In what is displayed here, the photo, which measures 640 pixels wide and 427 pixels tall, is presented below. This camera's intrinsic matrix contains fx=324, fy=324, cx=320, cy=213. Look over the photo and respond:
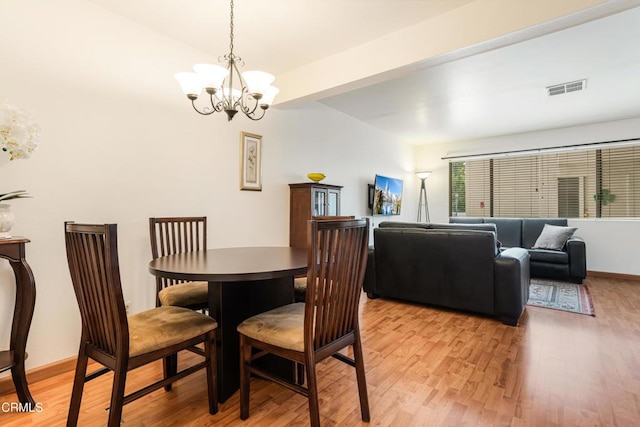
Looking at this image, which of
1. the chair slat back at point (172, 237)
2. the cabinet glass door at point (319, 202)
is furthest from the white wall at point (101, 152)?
the cabinet glass door at point (319, 202)

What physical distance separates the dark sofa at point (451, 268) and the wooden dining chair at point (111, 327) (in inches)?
89.1

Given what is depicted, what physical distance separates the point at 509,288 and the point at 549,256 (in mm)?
2341

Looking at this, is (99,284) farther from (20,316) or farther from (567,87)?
(567,87)

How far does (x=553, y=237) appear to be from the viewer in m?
4.72

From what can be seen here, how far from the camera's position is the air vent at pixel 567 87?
138 inches

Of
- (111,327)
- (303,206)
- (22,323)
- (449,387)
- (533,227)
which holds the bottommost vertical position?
(449,387)

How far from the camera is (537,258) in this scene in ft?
15.3

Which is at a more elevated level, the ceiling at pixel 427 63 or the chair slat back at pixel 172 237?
the ceiling at pixel 427 63

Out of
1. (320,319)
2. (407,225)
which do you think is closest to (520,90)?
(407,225)

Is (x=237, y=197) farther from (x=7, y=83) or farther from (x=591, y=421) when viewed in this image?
(x=591, y=421)

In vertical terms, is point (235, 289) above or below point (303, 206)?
below

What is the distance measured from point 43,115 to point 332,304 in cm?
210

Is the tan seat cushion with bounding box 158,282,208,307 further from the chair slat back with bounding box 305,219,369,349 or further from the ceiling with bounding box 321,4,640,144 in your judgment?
the ceiling with bounding box 321,4,640,144

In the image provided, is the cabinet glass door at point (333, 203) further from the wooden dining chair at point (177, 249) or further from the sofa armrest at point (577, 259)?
the sofa armrest at point (577, 259)
